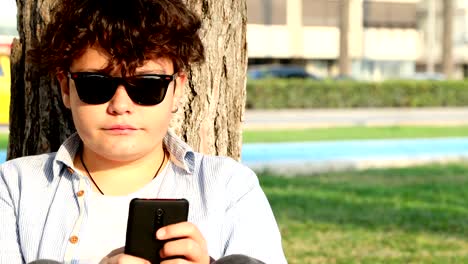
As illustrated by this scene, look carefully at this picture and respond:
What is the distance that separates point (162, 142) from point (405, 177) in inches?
298

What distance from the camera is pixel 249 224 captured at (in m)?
2.73

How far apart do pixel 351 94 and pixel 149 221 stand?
77.9ft

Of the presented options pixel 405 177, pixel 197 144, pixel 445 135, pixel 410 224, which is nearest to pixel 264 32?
pixel 445 135

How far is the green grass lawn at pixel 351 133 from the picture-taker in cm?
1631

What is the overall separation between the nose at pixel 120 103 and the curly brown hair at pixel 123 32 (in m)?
0.05

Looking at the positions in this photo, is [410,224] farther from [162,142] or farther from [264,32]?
[264,32]

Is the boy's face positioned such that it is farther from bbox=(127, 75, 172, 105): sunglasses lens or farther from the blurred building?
the blurred building

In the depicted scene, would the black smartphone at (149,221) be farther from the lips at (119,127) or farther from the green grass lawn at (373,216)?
the green grass lawn at (373,216)

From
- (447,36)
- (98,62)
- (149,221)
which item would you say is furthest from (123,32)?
(447,36)

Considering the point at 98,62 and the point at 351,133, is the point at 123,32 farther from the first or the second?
the point at 351,133

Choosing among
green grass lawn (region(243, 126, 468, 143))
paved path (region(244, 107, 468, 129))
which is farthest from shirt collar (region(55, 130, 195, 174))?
paved path (region(244, 107, 468, 129))

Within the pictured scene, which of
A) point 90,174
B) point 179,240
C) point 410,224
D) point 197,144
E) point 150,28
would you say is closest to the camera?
point 179,240

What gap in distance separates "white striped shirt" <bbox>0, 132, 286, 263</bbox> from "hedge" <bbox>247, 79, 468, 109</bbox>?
835 inches

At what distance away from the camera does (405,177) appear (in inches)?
402
